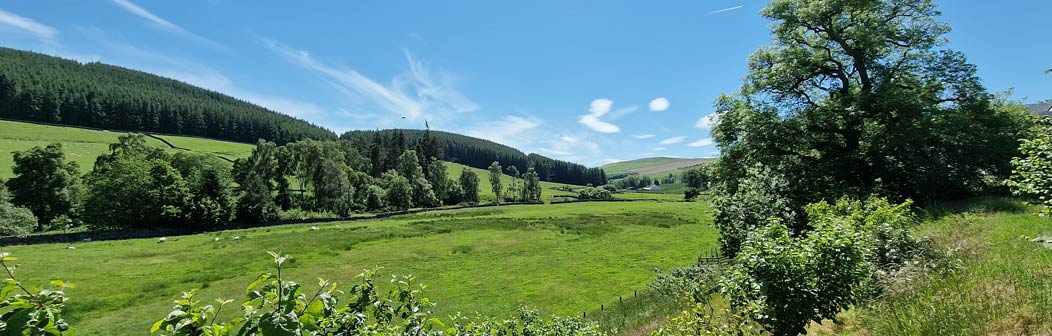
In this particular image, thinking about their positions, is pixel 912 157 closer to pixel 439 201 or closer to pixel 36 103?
pixel 439 201

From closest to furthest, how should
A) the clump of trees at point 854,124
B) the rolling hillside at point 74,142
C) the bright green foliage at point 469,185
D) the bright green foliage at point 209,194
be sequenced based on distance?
the clump of trees at point 854,124
the bright green foliage at point 209,194
the rolling hillside at point 74,142
the bright green foliage at point 469,185

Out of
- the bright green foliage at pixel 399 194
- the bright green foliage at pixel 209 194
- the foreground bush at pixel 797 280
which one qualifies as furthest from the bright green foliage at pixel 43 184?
the foreground bush at pixel 797 280

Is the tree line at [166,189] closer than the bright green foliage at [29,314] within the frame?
No

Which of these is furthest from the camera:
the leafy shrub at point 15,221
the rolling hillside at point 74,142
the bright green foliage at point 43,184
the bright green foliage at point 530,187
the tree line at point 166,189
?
the bright green foliage at point 530,187

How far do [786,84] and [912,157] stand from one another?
6.24 metres

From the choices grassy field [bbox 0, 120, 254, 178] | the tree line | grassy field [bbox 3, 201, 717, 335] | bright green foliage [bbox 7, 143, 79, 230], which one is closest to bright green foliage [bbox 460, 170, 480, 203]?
the tree line

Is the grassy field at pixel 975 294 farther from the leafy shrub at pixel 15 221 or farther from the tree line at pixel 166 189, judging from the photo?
the leafy shrub at pixel 15 221

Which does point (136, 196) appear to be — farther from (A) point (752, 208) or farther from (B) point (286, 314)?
(A) point (752, 208)

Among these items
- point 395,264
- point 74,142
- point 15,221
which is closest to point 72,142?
point 74,142

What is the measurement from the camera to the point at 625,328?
16.8 metres

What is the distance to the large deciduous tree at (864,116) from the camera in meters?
18.4

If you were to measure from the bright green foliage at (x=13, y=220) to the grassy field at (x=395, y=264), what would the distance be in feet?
31.7

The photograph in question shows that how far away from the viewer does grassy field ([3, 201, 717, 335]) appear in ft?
81.7

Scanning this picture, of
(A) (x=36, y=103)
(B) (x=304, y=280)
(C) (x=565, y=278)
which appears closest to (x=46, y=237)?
(B) (x=304, y=280)
